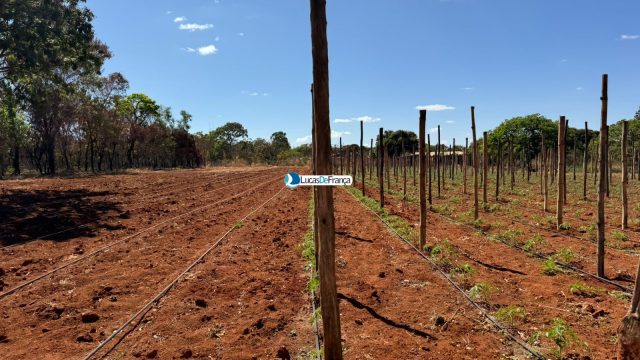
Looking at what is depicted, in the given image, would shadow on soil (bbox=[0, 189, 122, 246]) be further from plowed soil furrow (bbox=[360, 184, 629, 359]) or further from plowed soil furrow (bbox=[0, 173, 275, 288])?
plowed soil furrow (bbox=[360, 184, 629, 359])

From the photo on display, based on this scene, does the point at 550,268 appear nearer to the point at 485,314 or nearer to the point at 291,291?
the point at 485,314

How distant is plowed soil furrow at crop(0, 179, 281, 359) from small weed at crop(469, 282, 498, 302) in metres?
4.65

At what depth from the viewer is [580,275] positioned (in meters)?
6.62

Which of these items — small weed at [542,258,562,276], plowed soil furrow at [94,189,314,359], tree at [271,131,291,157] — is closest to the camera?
plowed soil furrow at [94,189,314,359]

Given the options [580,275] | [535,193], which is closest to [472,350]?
[580,275]

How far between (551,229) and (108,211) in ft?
44.5

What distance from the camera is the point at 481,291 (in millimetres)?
5840

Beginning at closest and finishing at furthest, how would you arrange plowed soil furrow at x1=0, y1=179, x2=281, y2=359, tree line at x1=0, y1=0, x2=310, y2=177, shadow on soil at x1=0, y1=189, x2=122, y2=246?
plowed soil furrow at x1=0, y1=179, x2=281, y2=359 → shadow on soil at x1=0, y1=189, x2=122, y2=246 → tree line at x1=0, y1=0, x2=310, y2=177

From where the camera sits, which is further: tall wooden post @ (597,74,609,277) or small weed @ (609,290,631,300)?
tall wooden post @ (597,74,609,277)

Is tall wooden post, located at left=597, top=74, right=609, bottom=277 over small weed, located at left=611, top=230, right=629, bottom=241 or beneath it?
over

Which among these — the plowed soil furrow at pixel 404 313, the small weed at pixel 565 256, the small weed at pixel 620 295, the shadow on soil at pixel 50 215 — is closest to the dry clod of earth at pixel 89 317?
the plowed soil furrow at pixel 404 313

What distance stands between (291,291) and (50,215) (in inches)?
414

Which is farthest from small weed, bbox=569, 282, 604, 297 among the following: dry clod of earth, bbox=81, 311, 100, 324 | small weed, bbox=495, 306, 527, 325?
dry clod of earth, bbox=81, 311, 100, 324

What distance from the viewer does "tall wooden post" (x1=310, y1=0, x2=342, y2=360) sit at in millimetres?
3346
